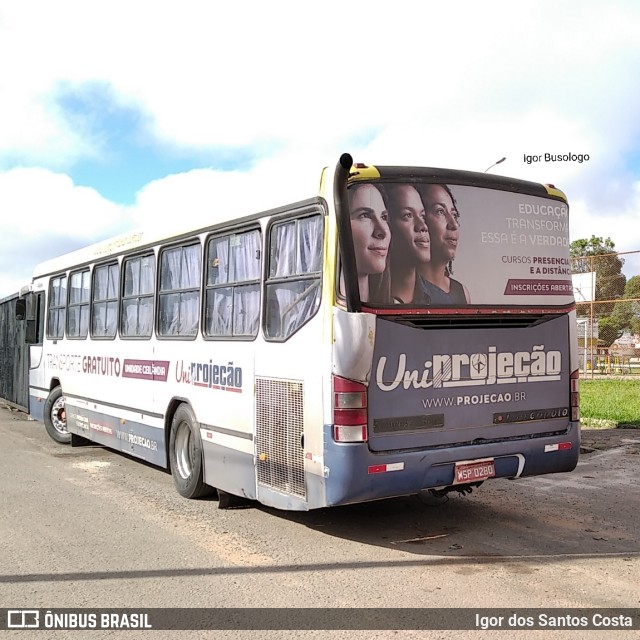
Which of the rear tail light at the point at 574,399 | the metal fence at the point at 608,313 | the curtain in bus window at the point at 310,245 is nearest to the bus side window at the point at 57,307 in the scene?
the curtain in bus window at the point at 310,245

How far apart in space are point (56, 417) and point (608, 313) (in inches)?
786

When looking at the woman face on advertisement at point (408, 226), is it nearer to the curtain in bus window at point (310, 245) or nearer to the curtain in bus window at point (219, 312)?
the curtain in bus window at point (310, 245)

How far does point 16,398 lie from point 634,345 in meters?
23.1

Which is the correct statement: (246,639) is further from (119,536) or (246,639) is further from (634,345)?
(634,345)

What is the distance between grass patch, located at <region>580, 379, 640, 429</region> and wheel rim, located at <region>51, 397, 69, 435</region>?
9.08 meters

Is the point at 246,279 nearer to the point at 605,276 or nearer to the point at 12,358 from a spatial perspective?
the point at 12,358

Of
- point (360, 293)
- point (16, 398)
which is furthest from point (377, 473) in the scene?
point (16, 398)

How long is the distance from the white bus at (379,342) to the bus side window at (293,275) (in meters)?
0.02

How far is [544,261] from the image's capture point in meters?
6.41

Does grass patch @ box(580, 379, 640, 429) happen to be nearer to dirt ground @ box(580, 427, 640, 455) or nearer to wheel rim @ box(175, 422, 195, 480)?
dirt ground @ box(580, 427, 640, 455)

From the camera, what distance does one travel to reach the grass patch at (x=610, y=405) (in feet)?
42.4

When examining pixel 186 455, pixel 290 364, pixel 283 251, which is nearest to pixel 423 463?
pixel 290 364

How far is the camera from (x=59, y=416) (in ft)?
39.1

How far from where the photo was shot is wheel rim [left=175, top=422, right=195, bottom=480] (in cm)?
769
